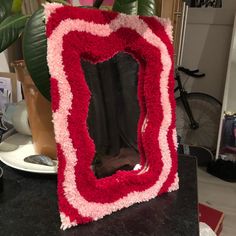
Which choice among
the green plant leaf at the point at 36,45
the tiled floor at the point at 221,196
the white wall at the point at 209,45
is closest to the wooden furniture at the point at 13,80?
the green plant leaf at the point at 36,45

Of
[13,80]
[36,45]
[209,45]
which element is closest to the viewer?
[36,45]

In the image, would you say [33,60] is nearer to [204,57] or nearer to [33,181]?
[33,181]

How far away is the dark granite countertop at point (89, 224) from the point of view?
1.81ft

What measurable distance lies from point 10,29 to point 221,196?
2.01 metres

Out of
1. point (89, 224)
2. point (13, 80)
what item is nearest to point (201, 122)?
point (13, 80)

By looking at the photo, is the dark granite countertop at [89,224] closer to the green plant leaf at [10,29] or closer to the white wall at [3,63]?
the green plant leaf at [10,29]

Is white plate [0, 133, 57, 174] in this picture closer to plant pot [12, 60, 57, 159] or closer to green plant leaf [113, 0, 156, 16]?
plant pot [12, 60, 57, 159]

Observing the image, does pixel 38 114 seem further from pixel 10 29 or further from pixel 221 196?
pixel 221 196

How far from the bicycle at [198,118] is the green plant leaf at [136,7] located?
6.60 ft

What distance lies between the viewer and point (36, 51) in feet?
1.80

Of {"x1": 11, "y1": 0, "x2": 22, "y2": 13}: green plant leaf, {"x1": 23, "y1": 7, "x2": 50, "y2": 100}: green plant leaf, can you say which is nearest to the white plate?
{"x1": 23, "y1": 7, "x2": 50, "y2": 100}: green plant leaf

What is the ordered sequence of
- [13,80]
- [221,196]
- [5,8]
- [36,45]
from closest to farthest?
[36,45], [5,8], [13,80], [221,196]

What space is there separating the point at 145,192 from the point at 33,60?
1.15ft

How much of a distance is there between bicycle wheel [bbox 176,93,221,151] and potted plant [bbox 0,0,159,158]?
209cm
